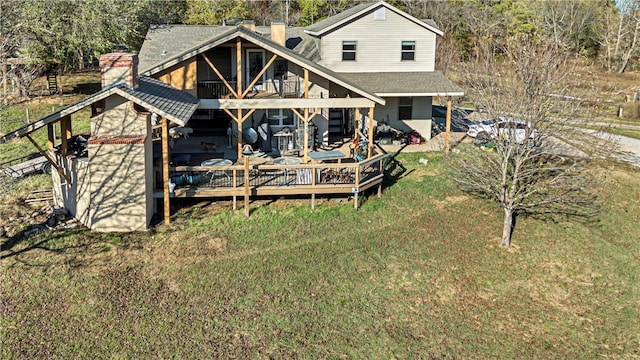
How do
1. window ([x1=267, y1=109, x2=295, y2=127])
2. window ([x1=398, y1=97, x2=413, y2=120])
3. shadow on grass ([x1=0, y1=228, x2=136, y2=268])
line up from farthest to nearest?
window ([x1=398, y1=97, x2=413, y2=120])
window ([x1=267, y1=109, x2=295, y2=127])
shadow on grass ([x1=0, y1=228, x2=136, y2=268])

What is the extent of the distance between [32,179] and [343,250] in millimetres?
12567

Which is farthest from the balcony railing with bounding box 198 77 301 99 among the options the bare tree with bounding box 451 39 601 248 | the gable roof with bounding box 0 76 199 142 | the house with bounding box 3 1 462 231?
the bare tree with bounding box 451 39 601 248

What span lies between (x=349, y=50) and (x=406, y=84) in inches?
139

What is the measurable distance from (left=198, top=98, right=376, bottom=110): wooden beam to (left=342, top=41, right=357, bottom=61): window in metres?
7.50

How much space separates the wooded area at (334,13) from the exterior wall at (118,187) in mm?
18997

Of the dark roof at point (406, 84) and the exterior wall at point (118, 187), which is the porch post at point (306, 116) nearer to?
the dark roof at point (406, 84)

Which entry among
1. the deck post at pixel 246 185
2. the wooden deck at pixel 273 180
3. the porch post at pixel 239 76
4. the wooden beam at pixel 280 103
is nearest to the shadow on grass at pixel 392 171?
the wooden deck at pixel 273 180

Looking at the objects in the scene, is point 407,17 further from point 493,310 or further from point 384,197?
point 493,310

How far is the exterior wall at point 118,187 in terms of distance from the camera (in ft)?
51.1

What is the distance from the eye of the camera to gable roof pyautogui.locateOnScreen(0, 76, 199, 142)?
14.7 m

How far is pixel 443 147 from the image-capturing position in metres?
25.4

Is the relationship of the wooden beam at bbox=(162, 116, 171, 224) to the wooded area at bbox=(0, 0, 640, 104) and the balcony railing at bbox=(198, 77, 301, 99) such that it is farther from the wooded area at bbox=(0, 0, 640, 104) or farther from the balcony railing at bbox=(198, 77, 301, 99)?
the wooded area at bbox=(0, 0, 640, 104)

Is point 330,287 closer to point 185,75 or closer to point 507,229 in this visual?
point 507,229

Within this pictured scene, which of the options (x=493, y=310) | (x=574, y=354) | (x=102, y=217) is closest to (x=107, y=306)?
(x=102, y=217)
